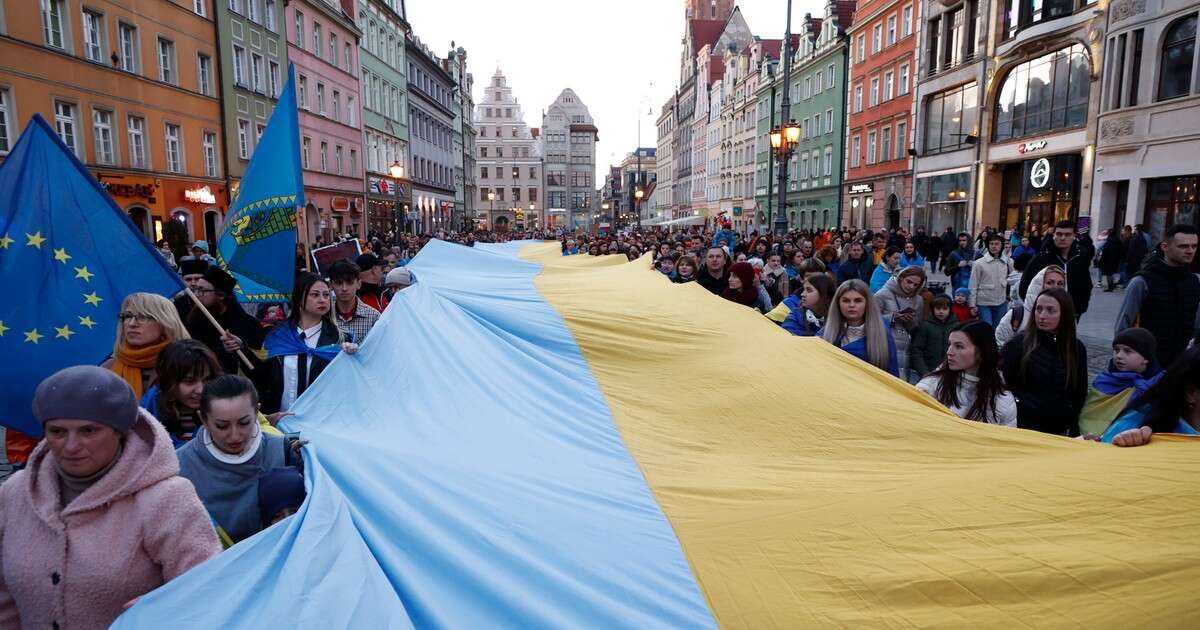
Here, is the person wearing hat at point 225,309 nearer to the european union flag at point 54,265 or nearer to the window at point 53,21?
the european union flag at point 54,265

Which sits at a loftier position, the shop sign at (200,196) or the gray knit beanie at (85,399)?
the shop sign at (200,196)

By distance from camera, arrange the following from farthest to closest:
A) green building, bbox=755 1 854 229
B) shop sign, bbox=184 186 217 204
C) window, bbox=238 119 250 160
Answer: green building, bbox=755 1 854 229, window, bbox=238 119 250 160, shop sign, bbox=184 186 217 204

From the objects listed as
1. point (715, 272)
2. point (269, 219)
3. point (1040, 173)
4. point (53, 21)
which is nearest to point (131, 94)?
point (53, 21)

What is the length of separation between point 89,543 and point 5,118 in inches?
857

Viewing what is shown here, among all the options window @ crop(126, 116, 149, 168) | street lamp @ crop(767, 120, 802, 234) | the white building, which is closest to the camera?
street lamp @ crop(767, 120, 802, 234)

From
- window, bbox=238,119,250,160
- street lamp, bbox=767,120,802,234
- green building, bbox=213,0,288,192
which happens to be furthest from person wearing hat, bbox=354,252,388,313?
window, bbox=238,119,250,160

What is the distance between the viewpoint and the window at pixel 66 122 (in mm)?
19844

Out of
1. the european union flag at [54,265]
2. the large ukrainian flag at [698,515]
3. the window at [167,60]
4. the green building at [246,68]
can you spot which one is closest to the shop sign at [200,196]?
the green building at [246,68]

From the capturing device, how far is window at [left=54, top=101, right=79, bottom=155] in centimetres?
1984

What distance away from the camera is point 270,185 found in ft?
18.0

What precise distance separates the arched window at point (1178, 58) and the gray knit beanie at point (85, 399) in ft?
84.3

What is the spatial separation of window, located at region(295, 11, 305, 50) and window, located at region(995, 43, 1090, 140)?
105ft

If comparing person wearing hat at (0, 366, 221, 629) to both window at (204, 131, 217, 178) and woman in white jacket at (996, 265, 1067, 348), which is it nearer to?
woman in white jacket at (996, 265, 1067, 348)

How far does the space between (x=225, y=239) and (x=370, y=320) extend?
1.26 meters
